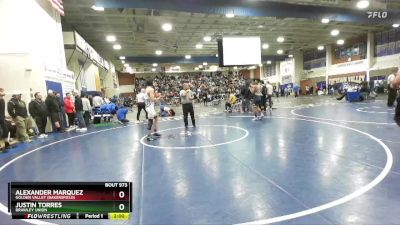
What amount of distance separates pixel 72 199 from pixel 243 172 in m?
3.27

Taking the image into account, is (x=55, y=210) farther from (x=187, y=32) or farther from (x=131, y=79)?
(x=131, y=79)

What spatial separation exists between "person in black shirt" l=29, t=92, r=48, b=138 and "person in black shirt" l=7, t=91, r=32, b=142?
0.61m

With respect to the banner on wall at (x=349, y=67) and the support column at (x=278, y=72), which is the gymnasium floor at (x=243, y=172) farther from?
the support column at (x=278, y=72)

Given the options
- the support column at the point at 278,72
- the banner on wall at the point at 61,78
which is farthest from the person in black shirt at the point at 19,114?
the support column at the point at 278,72

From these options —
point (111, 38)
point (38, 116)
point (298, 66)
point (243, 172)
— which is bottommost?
point (243, 172)

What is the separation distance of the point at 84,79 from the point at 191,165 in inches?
773

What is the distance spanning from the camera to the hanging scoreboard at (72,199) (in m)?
2.21

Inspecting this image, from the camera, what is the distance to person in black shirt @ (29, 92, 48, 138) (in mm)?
10586

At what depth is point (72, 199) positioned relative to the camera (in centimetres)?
222

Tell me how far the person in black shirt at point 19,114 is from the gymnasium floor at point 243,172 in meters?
1.23

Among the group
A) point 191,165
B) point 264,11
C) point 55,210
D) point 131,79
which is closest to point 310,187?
point 191,165

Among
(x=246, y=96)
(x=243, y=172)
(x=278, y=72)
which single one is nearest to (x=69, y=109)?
(x=246, y=96)

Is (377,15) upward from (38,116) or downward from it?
upward

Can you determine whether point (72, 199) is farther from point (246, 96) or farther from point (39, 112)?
point (246, 96)
